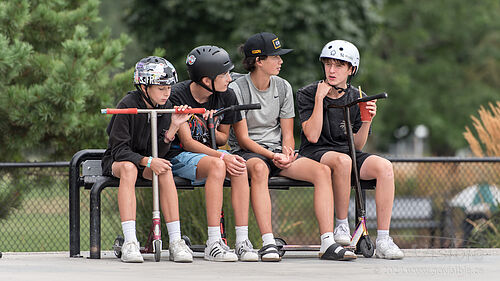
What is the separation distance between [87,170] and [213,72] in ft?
3.88

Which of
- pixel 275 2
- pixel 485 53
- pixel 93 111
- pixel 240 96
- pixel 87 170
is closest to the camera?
pixel 87 170

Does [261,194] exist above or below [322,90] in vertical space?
below

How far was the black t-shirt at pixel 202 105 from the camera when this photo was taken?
633 cm

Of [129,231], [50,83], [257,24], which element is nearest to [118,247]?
[129,231]

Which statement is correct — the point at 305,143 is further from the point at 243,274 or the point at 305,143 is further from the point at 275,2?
the point at 275,2

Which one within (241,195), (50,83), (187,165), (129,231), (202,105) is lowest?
(129,231)

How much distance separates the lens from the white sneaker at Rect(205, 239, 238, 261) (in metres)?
5.85

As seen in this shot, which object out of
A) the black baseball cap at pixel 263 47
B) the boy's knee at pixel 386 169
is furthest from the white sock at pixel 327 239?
the black baseball cap at pixel 263 47

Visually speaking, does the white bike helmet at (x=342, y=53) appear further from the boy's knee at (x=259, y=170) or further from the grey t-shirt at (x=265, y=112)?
the boy's knee at (x=259, y=170)

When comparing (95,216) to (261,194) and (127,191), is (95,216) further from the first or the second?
(261,194)

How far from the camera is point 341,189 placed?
248 inches

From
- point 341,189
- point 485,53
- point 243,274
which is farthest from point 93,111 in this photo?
point 485,53

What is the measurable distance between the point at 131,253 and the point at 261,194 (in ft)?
3.37

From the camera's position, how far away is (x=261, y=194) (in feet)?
19.8
